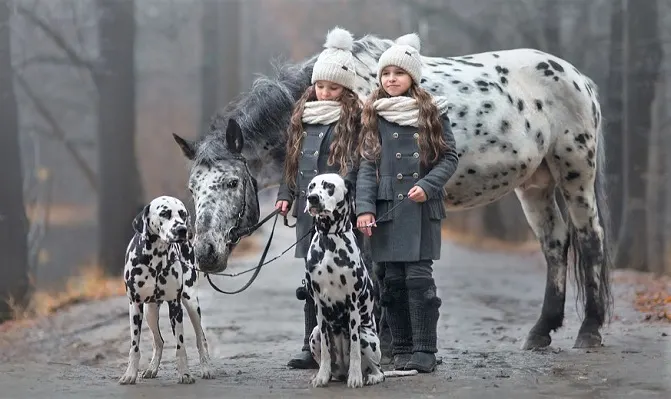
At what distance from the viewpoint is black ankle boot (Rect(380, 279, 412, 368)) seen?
18.0ft

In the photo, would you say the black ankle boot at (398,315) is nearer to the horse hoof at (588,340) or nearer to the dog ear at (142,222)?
the dog ear at (142,222)

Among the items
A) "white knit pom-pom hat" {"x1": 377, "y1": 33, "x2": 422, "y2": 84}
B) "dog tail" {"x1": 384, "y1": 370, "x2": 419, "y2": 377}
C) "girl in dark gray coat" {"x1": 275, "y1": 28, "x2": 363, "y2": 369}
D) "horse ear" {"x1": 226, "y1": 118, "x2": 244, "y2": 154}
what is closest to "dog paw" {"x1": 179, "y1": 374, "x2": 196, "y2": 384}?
"girl in dark gray coat" {"x1": 275, "y1": 28, "x2": 363, "y2": 369}

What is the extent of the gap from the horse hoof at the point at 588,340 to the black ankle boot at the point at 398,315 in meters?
1.81

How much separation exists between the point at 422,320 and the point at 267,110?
1561 millimetres

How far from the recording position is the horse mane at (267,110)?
5.70 metres

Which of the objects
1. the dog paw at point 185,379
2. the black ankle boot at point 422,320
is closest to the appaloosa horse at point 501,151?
the dog paw at point 185,379

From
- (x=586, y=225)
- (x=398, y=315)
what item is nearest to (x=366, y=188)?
(x=398, y=315)

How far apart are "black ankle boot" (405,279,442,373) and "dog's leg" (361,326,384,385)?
0.43 m

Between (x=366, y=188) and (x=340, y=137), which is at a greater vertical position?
(x=340, y=137)

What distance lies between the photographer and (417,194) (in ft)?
16.5

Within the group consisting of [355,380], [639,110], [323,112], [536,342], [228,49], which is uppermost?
[228,49]

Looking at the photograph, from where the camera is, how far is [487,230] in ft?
48.6

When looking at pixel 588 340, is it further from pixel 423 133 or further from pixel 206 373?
pixel 206 373

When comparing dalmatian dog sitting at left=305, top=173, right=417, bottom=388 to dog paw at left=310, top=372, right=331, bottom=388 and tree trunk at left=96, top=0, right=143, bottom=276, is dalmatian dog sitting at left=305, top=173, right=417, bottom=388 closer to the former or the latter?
dog paw at left=310, top=372, right=331, bottom=388
